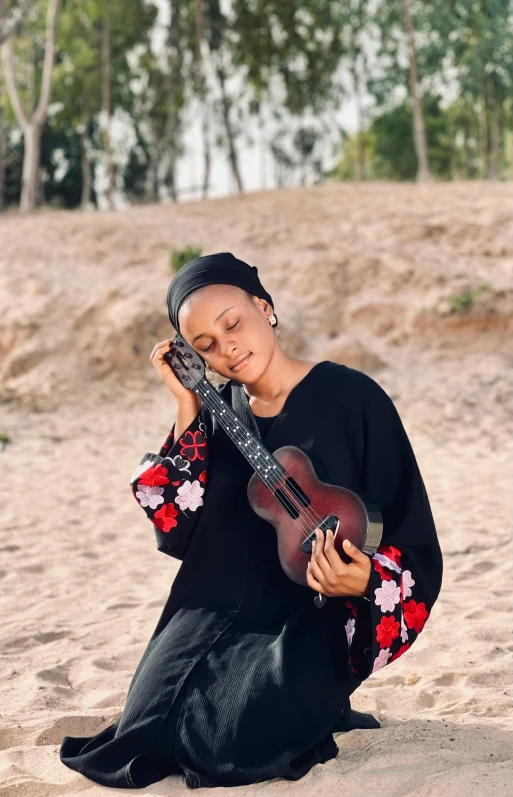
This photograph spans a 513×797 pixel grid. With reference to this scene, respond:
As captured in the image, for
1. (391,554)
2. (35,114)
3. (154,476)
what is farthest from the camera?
(35,114)

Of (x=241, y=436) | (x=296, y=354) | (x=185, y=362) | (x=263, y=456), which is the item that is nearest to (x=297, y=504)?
(x=263, y=456)

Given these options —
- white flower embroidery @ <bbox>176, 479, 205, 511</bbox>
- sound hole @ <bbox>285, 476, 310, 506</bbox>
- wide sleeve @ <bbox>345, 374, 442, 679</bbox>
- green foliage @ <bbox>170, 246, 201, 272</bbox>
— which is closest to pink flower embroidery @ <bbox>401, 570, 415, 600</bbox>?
wide sleeve @ <bbox>345, 374, 442, 679</bbox>

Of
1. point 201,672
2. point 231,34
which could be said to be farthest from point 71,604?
point 231,34

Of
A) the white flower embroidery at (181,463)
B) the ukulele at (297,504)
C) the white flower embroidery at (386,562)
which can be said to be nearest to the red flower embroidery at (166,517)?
the white flower embroidery at (181,463)

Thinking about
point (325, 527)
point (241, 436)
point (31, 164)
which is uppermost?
point (31, 164)

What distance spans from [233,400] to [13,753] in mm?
1297

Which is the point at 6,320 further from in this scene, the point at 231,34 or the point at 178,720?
the point at 231,34

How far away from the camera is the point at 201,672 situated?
244cm

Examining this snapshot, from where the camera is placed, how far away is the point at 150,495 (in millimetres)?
2619

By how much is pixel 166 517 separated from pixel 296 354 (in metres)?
8.18

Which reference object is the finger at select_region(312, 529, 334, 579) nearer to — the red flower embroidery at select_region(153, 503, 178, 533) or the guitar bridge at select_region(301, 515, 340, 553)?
the guitar bridge at select_region(301, 515, 340, 553)

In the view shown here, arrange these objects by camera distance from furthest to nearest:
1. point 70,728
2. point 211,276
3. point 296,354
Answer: point 296,354, point 70,728, point 211,276

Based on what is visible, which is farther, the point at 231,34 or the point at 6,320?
the point at 231,34

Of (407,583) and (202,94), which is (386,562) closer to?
(407,583)
